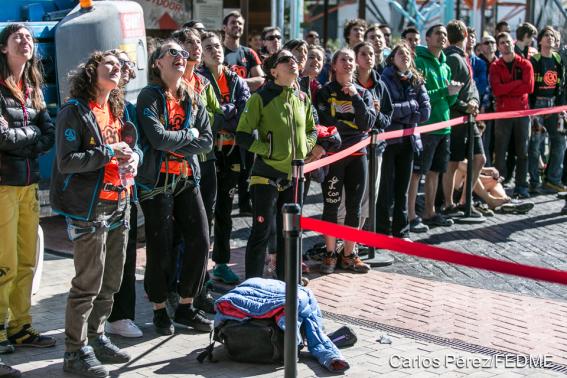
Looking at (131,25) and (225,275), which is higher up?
(131,25)

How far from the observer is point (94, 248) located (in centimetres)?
527

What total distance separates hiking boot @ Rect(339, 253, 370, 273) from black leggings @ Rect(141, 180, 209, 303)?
2009mm

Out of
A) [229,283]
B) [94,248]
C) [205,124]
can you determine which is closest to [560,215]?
[229,283]

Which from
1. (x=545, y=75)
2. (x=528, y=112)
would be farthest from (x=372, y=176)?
(x=545, y=75)

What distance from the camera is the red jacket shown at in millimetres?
11297

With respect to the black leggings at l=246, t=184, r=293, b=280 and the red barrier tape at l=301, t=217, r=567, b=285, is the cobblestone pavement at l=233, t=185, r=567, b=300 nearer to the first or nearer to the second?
the black leggings at l=246, t=184, r=293, b=280

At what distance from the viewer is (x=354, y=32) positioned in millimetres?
10117

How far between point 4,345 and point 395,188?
4.31 meters

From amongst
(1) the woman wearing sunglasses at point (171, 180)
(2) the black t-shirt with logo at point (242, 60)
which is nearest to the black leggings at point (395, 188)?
(2) the black t-shirt with logo at point (242, 60)

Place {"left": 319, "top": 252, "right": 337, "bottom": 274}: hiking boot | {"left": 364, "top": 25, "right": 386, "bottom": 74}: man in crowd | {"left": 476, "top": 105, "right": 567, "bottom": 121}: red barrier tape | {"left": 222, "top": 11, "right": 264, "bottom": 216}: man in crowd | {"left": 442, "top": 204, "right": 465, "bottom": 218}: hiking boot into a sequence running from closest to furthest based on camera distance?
{"left": 319, "top": 252, "right": 337, "bottom": 274}: hiking boot, {"left": 364, "top": 25, "right": 386, "bottom": 74}: man in crowd, {"left": 222, "top": 11, "right": 264, "bottom": 216}: man in crowd, {"left": 442, "top": 204, "right": 465, "bottom": 218}: hiking boot, {"left": 476, "top": 105, "right": 567, "bottom": 121}: red barrier tape

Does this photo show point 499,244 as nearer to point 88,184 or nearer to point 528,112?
point 528,112

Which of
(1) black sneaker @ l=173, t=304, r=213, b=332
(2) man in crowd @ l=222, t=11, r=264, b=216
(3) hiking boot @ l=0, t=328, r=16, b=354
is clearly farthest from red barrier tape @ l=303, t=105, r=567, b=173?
(3) hiking boot @ l=0, t=328, r=16, b=354

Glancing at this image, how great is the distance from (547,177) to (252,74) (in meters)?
4.79

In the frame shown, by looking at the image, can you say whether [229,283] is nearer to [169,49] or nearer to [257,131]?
[257,131]
